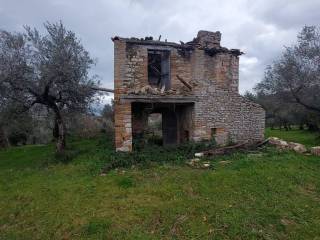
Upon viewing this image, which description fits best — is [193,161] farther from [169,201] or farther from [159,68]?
[159,68]

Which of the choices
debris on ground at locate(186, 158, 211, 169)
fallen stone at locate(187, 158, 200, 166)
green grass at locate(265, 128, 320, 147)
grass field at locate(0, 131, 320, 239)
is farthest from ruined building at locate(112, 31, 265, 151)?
green grass at locate(265, 128, 320, 147)

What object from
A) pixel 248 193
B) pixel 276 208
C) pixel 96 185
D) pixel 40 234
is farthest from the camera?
pixel 96 185

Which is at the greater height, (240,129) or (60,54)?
(60,54)

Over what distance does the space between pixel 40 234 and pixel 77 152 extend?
359 inches

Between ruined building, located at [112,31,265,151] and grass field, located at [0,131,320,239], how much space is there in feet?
9.62

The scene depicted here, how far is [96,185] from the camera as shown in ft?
35.4

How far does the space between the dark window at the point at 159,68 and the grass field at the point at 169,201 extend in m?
5.74

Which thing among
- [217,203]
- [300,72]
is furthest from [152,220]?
[300,72]

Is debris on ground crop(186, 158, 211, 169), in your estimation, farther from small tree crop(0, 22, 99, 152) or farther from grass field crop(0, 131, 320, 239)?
small tree crop(0, 22, 99, 152)

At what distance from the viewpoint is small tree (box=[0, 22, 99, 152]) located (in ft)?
50.6

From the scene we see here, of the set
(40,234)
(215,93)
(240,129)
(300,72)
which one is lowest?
(40,234)

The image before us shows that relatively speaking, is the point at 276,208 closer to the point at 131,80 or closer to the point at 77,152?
Result: the point at 131,80

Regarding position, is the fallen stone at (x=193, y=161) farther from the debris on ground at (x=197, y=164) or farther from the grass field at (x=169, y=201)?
the grass field at (x=169, y=201)

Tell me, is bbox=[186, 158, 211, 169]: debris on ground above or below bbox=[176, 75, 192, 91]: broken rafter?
below
